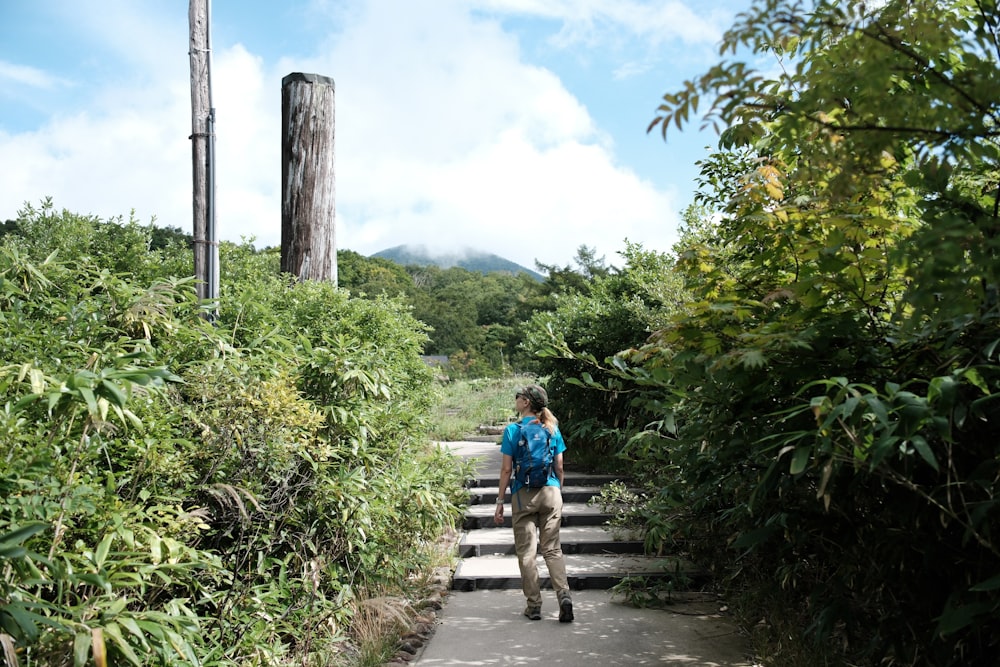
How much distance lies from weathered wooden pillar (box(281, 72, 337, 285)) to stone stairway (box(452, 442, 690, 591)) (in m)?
2.85

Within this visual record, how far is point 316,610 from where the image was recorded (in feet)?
14.0

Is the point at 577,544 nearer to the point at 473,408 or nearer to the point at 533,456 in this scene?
the point at 533,456

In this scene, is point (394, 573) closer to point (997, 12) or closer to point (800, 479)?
point (800, 479)

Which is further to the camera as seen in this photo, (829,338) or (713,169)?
(713,169)

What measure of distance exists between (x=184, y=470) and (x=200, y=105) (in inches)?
131

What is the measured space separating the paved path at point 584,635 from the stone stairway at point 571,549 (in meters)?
0.15

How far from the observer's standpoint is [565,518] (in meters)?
Answer: 7.98

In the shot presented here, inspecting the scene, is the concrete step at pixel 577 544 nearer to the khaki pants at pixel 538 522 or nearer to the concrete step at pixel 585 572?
the concrete step at pixel 585 572

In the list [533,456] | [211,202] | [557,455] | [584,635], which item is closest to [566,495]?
[557,455]

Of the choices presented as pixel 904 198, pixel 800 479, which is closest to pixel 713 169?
pixel 904 198

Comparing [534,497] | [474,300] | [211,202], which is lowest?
[534,497]

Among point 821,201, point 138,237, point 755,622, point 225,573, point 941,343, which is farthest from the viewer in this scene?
point 138,237

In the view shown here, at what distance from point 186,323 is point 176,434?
851mm

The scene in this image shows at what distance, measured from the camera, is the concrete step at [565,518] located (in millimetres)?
7953
